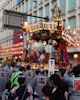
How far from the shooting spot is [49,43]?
14000 millimetres

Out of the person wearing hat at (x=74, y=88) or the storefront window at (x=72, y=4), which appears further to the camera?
the storefront window at (x=72, y=4)

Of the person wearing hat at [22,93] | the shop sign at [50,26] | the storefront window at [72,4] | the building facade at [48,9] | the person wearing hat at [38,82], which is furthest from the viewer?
the storefront window at [72,4]

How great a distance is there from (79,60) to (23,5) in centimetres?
2006

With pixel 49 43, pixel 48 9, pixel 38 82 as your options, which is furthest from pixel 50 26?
pixel 48 9

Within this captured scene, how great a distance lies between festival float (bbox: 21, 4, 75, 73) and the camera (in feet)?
40.5

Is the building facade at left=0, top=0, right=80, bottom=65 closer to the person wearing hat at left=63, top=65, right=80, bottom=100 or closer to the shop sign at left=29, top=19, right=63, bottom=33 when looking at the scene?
the shop sign at left=29, top=19, right=63, bottom=33

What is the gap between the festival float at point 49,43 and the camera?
12.3m

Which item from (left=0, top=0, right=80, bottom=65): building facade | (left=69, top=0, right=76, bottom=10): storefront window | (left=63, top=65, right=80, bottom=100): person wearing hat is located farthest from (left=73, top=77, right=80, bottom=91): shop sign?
(left=69, top=0, right=76, bottom=10): storefront window

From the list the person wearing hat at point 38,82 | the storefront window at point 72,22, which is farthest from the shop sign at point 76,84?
the storefront window at point 72,22

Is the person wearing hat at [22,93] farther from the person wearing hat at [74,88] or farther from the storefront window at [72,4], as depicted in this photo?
the storefront window at [72,4]

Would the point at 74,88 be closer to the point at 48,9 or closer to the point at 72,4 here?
the point at 72,4

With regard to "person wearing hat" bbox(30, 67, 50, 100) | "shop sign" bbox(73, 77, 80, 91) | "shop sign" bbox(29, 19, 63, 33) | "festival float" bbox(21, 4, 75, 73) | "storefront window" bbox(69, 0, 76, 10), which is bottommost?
"person wearing hat" bbox(30, 67, 50, 100)

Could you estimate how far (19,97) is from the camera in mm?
3598

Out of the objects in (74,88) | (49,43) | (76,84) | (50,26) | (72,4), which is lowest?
(74,88)
